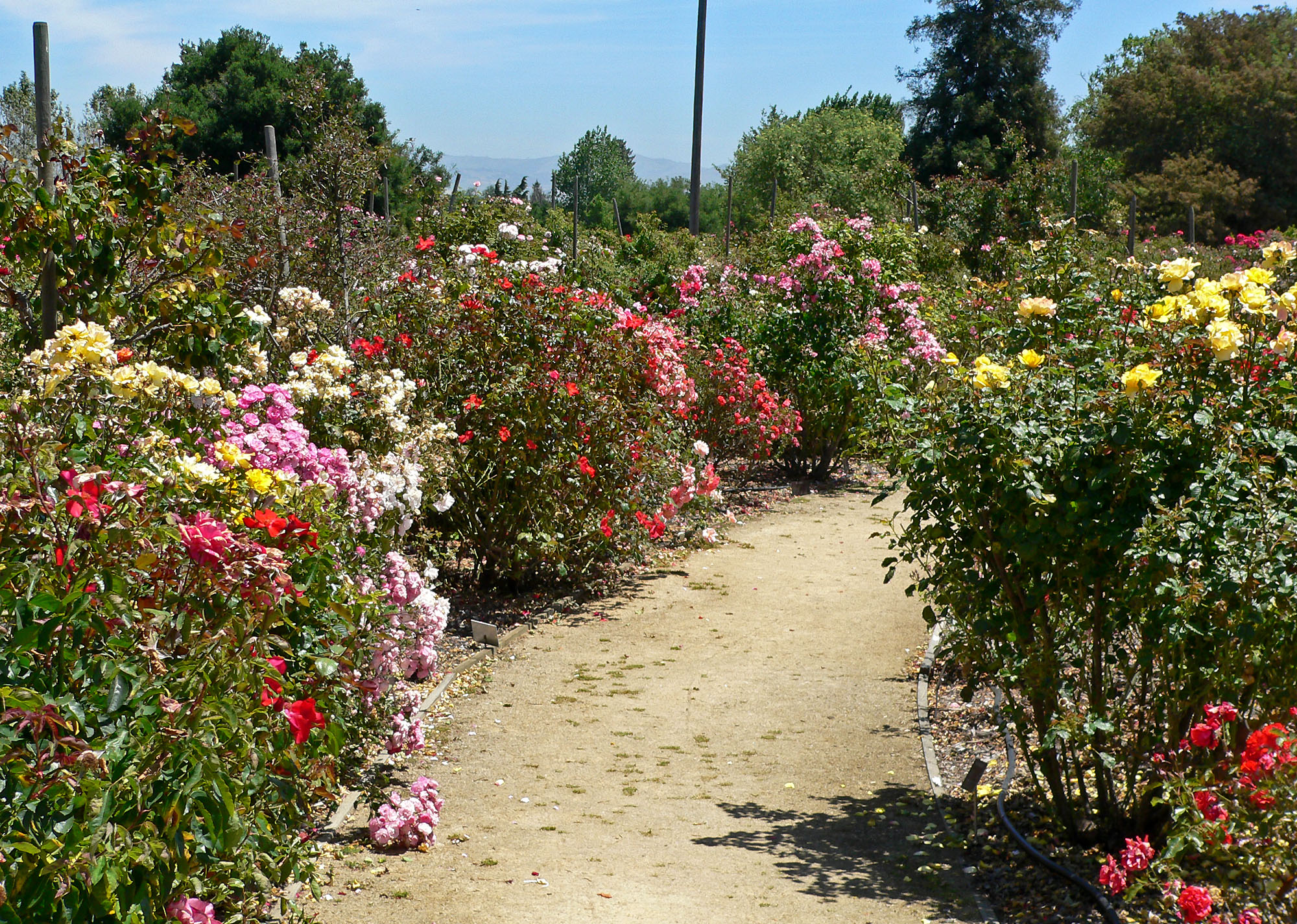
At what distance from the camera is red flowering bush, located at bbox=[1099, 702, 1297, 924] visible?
7.47 ft

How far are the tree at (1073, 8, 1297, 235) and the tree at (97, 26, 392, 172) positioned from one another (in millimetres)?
22860

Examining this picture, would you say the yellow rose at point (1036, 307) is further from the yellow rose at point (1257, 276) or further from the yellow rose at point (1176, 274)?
the yellow rose at point (1257, 276)

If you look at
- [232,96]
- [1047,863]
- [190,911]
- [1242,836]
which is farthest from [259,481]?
[232,96]

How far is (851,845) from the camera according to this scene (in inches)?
163

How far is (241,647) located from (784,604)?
564 cm

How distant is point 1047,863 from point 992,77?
124 ft

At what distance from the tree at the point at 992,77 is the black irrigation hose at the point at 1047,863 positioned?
34.7 m

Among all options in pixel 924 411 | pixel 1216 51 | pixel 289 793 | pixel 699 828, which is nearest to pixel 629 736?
pixel 699 828

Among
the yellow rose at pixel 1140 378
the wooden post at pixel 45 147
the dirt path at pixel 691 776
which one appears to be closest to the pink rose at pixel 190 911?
the dirt path at pixel 691 776

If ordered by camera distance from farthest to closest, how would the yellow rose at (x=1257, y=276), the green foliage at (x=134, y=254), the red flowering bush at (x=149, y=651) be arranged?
the green foliage at (x=134, y=254) < the yellow rose at (x=1257, y=276) < the red flowering bush at (x=149, y=651)

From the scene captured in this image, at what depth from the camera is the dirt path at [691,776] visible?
3.65m

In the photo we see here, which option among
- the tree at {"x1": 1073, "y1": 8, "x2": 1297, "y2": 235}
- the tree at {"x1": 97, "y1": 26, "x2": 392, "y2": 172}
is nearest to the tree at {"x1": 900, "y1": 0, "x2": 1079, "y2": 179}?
the tree at {"x1": 1073, "y1": 8, "x2": 1297, "y2": 235}

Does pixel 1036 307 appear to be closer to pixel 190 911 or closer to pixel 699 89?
pixel 190 911

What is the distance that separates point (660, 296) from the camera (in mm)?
12875
